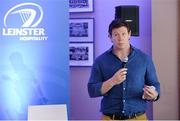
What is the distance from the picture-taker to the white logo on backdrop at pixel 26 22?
292 centimetres

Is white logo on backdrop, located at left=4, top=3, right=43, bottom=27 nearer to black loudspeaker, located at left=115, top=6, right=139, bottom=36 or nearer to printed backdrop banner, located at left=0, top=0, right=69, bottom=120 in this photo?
printed backdrop banner, located at left=0, top=0, right=69, bottom=120

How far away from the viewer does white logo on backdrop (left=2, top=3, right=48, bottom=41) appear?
2.92 meters

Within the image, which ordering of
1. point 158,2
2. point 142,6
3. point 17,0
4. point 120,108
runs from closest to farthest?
1. point 120,108
2. point 17,0
3. point 158,2
4. point 142,6

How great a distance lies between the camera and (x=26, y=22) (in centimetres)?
295

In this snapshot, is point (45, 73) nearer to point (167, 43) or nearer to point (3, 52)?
point (3, 52)

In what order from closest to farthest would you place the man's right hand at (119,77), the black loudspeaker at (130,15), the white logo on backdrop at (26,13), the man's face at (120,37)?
the man's right hand at (119,77) → the man's face at (120,37) → the white logo on backdrop at (26,13) → the black loudspeaker at (130,15)

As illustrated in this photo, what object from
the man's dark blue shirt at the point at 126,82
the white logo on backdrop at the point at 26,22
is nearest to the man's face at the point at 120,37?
the man's dark blue shirt at the point at 126,82

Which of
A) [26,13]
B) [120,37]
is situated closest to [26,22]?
[26,13]

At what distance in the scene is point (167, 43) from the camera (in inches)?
142

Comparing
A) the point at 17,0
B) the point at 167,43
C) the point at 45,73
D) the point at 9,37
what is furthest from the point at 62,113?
the point at 167,43

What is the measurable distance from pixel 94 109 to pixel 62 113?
1.12 metres

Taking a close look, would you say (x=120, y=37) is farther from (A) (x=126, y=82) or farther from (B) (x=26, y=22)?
(B) (x=26, y=22)

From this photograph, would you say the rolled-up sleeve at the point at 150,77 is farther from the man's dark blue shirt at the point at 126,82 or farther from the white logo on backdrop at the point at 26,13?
the white logo on backdrop at the point at 26,13

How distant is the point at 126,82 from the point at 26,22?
1106mm
